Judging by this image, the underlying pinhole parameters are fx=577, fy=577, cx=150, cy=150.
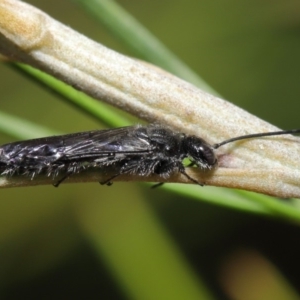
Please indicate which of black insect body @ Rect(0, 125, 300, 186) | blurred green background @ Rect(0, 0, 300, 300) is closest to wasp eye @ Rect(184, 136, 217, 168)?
black insect body @ Rect(0, 125, 300, 186)

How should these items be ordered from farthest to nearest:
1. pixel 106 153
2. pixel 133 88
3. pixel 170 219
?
pixel 170 219 < pixel 106 153 < pixel 133 88

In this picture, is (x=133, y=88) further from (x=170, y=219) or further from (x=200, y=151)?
(x=170, y=219)

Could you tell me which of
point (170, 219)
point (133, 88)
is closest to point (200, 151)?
point (133, 88)

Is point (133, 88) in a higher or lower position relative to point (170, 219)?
lower

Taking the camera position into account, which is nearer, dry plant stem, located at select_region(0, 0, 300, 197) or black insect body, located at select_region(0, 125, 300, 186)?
dry plant stem, located at select_region(0, 0, 300, 197)

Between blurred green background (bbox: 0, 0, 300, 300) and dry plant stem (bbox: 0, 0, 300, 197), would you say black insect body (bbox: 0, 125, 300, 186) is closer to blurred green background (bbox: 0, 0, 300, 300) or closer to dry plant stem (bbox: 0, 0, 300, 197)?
dry plant stem (bbox: 0, 0, 300, 197)

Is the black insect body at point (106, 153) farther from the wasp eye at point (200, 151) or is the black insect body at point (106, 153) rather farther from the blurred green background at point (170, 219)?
the blurred green background at point (170, 219)
